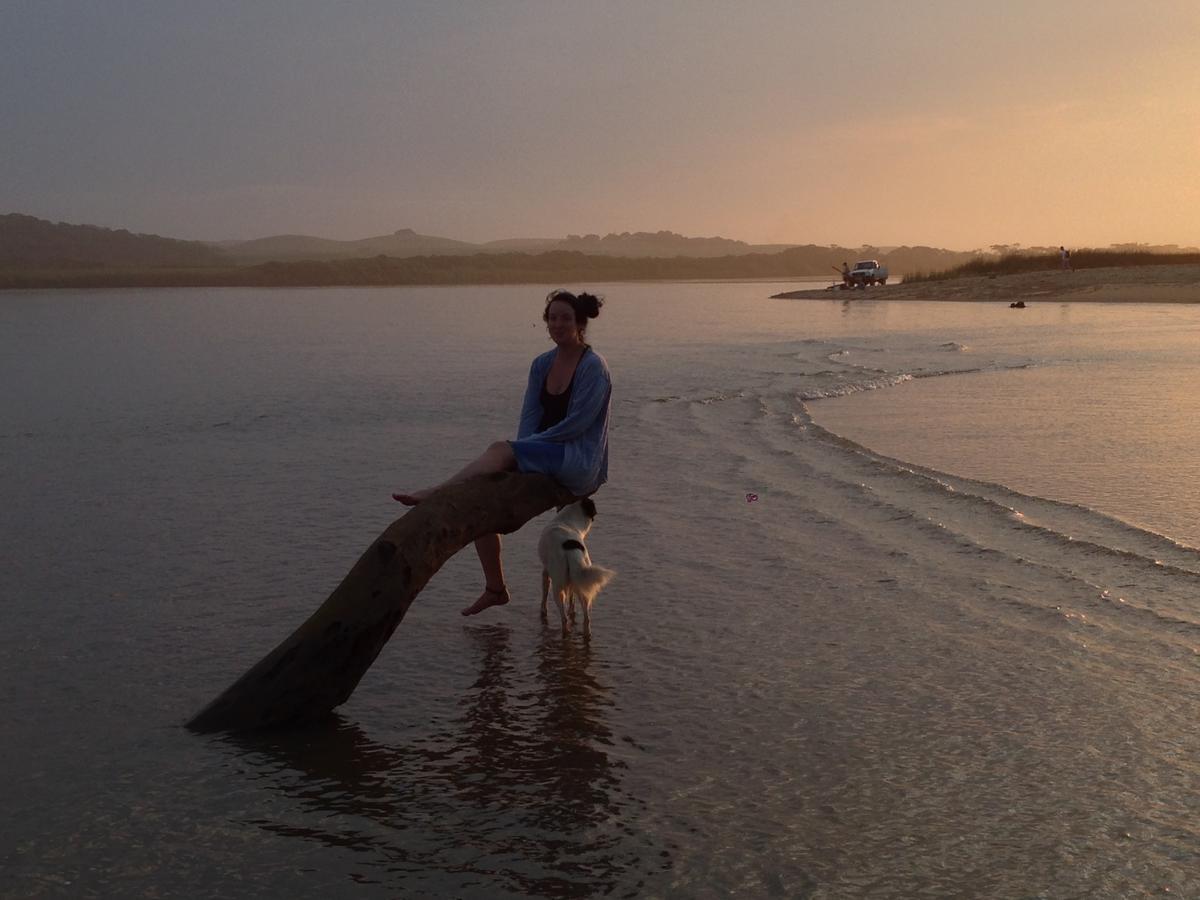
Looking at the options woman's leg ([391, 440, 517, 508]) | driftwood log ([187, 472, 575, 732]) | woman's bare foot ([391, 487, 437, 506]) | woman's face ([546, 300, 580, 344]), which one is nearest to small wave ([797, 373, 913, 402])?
woman's face ([546, 300, 580, 344])

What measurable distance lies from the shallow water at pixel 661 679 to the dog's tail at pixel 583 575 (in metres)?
0.35

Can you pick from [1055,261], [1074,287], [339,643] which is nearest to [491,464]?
[339,643]

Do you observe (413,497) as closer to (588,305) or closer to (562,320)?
(562,320)

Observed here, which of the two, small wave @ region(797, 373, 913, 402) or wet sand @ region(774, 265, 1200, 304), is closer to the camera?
small wave @ region(797, 373, 913, 402)

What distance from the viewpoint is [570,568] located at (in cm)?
705

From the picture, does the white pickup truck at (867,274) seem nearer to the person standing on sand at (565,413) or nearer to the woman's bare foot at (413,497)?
the person standing on sand at (565,413)

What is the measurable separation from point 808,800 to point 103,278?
467ft

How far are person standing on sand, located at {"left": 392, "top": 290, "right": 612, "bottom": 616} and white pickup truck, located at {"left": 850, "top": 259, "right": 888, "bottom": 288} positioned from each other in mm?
66742

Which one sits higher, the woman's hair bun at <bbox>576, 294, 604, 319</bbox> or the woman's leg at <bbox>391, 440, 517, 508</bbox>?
the woman's hair bun at <bbox>576, 294, 604, 319</bbox>

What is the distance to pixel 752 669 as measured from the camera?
6520 millimetres

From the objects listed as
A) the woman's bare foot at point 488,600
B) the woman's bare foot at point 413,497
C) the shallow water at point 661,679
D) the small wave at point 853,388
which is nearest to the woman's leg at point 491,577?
the woman's bare foot at point 488,600

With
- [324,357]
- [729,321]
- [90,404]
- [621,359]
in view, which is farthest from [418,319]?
[90,404]

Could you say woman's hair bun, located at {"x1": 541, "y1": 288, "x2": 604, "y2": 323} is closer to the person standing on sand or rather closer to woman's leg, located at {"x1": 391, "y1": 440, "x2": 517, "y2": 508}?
the person standing on sand

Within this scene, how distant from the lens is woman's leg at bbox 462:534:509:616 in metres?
7.60
